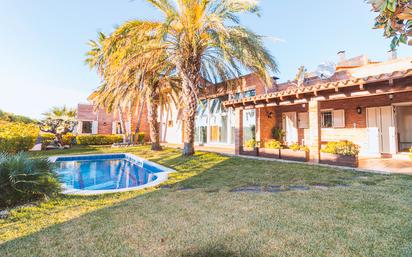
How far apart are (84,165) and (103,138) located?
1233 cm

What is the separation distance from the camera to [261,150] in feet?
39.0

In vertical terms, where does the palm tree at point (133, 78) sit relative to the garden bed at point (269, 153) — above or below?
above

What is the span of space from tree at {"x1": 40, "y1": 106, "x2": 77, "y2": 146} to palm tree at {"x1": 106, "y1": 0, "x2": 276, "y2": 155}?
48.3 feet

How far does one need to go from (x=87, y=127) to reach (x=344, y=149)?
3025 cm

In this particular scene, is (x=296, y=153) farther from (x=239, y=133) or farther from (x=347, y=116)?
(x=347, y=116)

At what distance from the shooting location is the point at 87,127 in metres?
28.8

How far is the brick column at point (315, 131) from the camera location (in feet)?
30.7

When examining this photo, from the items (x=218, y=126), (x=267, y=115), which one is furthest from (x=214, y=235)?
(x=218, y=126)

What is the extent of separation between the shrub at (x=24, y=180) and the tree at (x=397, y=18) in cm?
683

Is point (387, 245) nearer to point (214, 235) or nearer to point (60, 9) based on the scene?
point (214, 235)

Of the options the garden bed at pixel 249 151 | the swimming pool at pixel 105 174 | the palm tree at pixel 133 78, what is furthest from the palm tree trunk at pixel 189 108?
the garden bed at pixel 249 151

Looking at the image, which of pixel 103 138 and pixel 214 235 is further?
pixel 103 138

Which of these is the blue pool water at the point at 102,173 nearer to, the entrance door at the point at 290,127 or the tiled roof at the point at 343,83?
the tiled roof at the point at 343,83

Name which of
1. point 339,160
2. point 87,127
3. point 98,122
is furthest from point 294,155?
point 87,127
